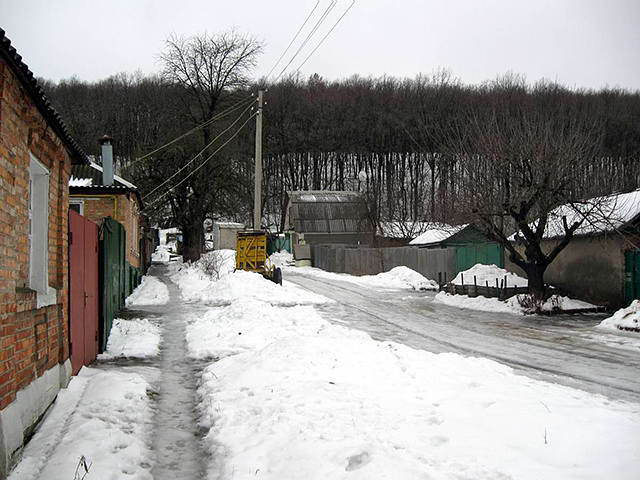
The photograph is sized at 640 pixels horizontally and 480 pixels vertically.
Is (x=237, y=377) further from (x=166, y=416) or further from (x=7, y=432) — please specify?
(x=7, y=432)

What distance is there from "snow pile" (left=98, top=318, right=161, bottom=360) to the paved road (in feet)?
15.0

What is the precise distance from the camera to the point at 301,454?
4.70m

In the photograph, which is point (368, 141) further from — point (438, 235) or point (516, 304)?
point (516, 304)

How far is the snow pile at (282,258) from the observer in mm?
48606

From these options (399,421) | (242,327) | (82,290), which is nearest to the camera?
(399,421)

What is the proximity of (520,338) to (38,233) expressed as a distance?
992 centimetres

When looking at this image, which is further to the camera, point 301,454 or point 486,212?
point 486,212

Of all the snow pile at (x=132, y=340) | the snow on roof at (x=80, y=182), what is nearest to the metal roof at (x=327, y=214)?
the snow on roof at (x=80, y=182)

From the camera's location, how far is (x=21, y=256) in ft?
18.0

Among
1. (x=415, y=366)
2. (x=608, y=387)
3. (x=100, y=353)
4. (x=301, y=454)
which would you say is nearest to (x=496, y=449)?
(x=301, y=454)

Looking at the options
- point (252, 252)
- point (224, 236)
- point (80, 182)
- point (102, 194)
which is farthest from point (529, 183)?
point (224, 236)

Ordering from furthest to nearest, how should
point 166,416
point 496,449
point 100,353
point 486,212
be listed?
point 486,212 < point 100,353 < point 166,416 < point 496,449

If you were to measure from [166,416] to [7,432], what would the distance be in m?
2.10

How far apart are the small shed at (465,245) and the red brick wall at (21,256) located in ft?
56.8
